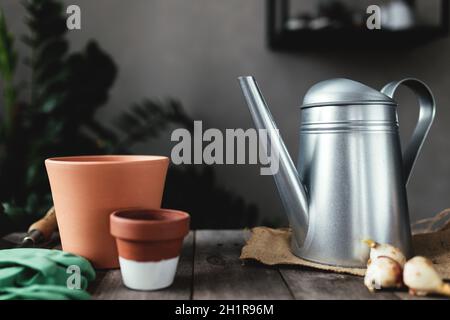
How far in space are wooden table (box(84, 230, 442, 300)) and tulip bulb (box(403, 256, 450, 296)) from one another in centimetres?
1

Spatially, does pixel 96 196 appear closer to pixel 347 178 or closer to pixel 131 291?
pixel 131 291

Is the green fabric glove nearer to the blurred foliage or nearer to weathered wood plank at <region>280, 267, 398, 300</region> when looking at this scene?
weathered wood plank at <region>280, 267, 398, 300</region>

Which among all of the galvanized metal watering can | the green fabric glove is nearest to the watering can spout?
the galvanized metal watering can

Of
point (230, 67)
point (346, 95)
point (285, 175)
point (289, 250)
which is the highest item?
point (230, 67)

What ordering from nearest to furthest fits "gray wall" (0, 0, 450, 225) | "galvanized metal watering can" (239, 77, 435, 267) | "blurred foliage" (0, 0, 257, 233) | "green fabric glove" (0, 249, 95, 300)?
"green fabric glove" (0, 249, 95, 300) < "galvanized metal watering can" (239, 77, 435, 267) < "blurred foliage" (0, 0, 257, 233) < "gray wall" (0, 0, 450, 225)

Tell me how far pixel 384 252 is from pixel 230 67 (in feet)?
3.44

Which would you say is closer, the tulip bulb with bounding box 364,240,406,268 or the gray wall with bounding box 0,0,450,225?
the tulip bulb with bounding box 364,240,406,268

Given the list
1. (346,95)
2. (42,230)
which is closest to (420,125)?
(346,95)

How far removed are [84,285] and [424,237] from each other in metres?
0.49

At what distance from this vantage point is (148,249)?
17.3 inches

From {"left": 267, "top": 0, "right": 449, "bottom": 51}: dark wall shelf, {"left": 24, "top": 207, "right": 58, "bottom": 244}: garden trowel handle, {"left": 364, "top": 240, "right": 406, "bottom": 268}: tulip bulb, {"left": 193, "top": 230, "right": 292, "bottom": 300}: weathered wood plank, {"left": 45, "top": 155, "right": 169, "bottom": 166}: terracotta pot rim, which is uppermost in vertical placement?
{"left": 267, "top": 0, "right": 449, "bottom": 51}: dark wall shelf

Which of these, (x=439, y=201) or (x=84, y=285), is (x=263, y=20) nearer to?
(x=439, y=201)

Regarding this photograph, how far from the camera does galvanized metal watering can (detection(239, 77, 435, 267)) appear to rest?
0.51 meters
